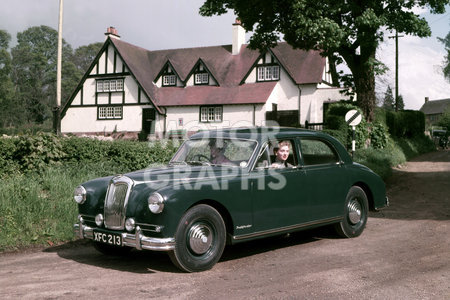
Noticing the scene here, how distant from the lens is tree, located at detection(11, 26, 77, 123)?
83062 mm

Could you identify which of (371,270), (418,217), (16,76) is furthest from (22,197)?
(16,76)

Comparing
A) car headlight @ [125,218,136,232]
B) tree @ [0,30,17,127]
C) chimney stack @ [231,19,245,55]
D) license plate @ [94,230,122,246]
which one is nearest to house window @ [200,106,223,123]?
chimney stack @ [231,19,245,55]

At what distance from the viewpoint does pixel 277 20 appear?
21.2 m

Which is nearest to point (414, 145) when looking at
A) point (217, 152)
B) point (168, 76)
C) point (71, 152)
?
point (168, 76)

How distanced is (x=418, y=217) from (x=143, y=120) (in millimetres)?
33257

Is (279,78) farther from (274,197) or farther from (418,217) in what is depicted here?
(274,197)

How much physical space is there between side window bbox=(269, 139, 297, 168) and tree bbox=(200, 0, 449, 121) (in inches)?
466

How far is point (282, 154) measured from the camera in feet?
Result: 23.0

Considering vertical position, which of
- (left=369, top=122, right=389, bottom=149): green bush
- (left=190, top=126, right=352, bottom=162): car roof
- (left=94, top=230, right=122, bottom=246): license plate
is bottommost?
(left=94, top=230, right=122, bottom=246): license plate

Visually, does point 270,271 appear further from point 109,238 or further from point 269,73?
point 269,73

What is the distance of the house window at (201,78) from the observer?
1631 inches

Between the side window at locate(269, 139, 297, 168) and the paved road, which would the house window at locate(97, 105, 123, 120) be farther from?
the side window at locate(269, 139, 297, 168)

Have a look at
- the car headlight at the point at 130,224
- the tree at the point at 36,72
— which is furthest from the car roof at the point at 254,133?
the tree at the point at 36,72

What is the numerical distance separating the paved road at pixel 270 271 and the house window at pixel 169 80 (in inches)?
1399
